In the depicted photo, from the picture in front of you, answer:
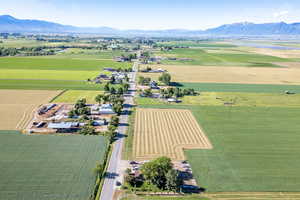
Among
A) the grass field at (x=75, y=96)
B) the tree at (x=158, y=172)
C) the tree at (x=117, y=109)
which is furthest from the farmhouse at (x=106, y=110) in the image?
the tree at (x=158, y=172)

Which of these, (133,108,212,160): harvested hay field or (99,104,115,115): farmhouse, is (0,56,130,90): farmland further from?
(133,108,212,160): harvested hay field

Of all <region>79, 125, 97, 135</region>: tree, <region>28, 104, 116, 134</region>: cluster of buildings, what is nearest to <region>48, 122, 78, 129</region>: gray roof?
<region>28, 104, 116, 134</region>: cluster of buildings

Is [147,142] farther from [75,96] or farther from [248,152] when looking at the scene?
[75,96]

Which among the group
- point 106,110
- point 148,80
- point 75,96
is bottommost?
point 106,110

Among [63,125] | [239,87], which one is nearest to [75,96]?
[63,125]

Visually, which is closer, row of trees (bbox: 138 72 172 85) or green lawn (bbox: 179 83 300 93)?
green lawn (bbox: 179 83 300 93)

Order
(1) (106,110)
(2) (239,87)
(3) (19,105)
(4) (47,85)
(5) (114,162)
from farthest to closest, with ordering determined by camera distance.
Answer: (2) (239,87)
(4) (47,85)
(3) (19,105)
(1) (106,110)
(5) (114,162)
